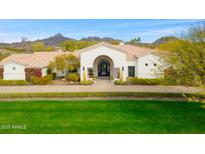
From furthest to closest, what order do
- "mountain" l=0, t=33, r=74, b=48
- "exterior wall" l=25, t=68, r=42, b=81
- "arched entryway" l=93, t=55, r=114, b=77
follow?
"arched entryway" l=93, t=55, r=114, b=77 → "exterior wall" l=25, t=68, r=42, b=81 → "mountain" l=0, t=33, r=74, b=48

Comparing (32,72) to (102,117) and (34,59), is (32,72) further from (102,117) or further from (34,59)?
(102,117)

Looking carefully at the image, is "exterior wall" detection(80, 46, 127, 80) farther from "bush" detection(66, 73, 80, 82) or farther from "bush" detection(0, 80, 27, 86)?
"bush" detection(0, 80, 27, 86)

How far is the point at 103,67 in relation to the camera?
61.1ft

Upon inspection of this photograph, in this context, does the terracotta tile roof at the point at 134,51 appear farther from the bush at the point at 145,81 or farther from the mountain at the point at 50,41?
the mountain at the point at 50,41

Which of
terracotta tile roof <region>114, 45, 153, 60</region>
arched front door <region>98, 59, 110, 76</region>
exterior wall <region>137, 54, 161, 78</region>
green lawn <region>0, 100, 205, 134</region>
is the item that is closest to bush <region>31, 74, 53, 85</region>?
green lawn <region>0, 100, 205, 134</region>

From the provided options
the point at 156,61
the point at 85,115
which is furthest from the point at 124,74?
the point at 85,115

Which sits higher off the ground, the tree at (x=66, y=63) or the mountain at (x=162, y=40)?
the mountain at (x=162, y=40)

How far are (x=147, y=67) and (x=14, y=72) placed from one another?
22.0ft

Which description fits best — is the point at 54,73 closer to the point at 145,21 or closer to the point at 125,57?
the point at 125,57

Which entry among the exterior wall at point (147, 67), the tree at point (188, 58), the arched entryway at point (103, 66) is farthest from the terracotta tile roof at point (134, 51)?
the tree at point (188, 58)

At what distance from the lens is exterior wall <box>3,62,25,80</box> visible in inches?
653

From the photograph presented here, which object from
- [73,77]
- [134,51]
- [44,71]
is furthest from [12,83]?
[134,51]

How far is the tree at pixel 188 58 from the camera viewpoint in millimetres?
11375

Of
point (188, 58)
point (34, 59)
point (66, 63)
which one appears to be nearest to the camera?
point (188, 58)
